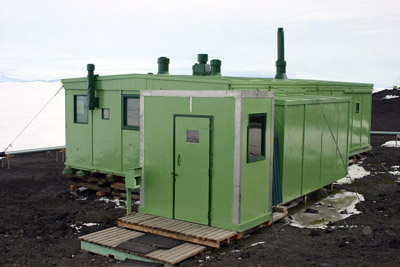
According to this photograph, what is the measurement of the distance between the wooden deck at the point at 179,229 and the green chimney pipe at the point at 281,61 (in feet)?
26.0

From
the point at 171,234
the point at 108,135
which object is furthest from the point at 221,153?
the point at 108,135

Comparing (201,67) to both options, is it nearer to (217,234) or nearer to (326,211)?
(326,211)

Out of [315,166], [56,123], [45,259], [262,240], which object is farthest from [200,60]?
[56,123]

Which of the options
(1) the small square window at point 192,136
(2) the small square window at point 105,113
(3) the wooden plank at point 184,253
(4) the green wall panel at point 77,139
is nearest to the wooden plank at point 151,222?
(3) the wooden plank at point 184,253

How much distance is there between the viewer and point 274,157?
9.25m

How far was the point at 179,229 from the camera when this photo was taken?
8.05 metres

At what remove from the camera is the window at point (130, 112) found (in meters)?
11.5

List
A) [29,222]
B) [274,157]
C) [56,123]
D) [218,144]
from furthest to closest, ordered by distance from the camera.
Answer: [56,123] → [29,222] → [274,157] → [218,144]

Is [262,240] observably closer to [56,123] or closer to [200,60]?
[200,60]

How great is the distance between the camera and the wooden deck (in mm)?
7668

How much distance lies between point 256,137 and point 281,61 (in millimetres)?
7631

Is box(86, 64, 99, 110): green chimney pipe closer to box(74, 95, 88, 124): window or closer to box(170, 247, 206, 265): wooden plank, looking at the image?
box(74, 95, 88, 124): window

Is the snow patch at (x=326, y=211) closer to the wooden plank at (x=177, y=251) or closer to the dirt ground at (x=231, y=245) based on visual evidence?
the dirt ground at (x=231, y=245)

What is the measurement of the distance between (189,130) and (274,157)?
73.3 inches
